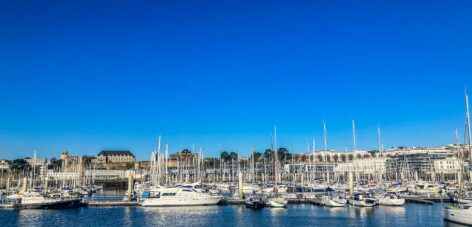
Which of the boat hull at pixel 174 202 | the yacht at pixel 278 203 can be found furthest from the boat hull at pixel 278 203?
the boat hull at pixel 174 202

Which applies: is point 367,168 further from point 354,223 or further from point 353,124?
point 354,223

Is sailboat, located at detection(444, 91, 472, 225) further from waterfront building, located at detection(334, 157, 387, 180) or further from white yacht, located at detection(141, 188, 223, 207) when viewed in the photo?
waterfront building, located at detection(334, 157, 387, 180)

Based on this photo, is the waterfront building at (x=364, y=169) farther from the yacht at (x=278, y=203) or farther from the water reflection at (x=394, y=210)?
the yacht at (x=278, y=203)

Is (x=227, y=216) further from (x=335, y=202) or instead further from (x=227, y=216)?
(x=335, y=202)

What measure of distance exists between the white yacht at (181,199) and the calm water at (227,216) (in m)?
2.42

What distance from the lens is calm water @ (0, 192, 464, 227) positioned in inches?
2036

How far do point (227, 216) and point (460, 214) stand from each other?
2778 centimetres

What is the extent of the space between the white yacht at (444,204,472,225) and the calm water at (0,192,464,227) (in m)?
1.12

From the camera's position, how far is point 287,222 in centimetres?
5231

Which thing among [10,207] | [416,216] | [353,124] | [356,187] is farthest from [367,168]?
[10,207]

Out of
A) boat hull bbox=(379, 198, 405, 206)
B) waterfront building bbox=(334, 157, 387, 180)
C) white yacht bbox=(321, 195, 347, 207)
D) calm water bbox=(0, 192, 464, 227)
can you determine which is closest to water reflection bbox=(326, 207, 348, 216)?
calm water bbox=(0, 192, 464, 227)

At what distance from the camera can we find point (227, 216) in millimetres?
58625

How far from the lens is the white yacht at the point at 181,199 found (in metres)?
72.5

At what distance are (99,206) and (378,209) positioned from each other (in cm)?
4400
